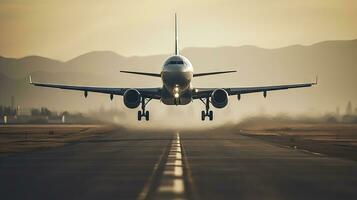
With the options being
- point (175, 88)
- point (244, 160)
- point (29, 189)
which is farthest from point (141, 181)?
point (175, 88)

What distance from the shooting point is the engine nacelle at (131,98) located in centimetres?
6969

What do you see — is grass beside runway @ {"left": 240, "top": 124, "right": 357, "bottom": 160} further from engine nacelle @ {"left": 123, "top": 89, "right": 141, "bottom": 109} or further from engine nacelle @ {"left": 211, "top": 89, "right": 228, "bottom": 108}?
engine nacelle @ {"left": 123, "top": 89, "right": 141, "bottom": 109}

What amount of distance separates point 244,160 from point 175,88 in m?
30.3

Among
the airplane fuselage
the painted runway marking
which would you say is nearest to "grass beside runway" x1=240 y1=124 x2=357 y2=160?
the airplane fuselage

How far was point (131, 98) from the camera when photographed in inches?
2753

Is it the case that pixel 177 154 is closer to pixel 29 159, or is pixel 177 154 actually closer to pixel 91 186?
pixel 29 159

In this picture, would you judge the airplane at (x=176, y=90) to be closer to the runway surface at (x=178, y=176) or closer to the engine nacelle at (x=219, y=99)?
the engine nacelle at (x=219, y=99)

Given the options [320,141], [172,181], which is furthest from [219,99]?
[172,181]

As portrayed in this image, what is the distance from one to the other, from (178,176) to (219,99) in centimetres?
4253

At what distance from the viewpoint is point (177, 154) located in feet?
142

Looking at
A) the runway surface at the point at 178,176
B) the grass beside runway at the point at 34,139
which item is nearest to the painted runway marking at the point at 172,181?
the runway surface at the point at 178,176

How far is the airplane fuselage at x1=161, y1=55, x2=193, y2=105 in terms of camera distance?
67.1 meters

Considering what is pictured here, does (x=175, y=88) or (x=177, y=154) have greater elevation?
(x=175, y=88)

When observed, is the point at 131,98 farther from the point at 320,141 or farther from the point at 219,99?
the point at 320,141
